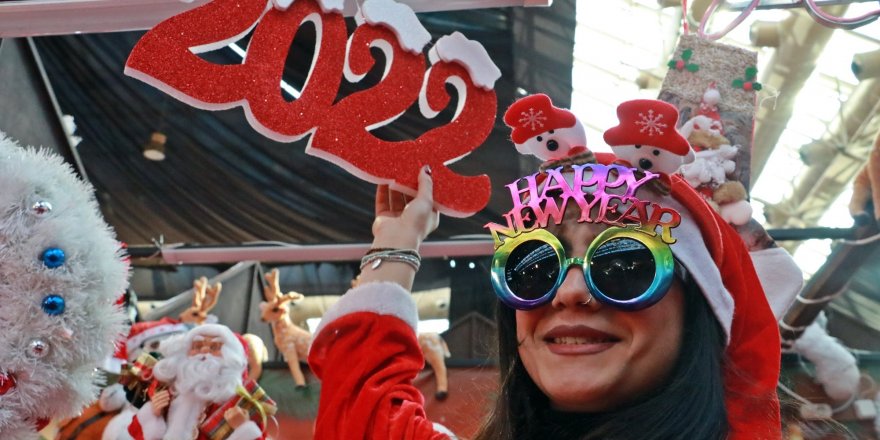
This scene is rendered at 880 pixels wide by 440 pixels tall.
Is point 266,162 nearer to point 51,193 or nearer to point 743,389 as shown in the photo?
point 51,193

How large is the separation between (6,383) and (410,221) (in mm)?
884

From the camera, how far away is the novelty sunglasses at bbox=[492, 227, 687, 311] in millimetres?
1261

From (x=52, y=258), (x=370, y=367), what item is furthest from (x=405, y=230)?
(x=52, y=258)

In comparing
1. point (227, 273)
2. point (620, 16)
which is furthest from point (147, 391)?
point (620, 16)

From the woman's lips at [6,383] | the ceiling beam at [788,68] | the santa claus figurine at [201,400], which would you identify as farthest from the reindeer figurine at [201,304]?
the ceiling beam at [788,68]

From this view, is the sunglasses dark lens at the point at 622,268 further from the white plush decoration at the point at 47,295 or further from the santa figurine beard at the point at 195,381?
the santa figurine beard at the point at 195,381

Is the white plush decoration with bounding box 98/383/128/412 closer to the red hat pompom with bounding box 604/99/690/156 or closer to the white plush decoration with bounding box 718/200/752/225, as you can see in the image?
the white plush decoration with bounding box 718/200/752/225

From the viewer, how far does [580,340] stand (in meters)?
1.30

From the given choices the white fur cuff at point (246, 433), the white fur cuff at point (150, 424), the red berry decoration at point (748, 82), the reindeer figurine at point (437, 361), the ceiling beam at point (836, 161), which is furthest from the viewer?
the ceiling beam at point (836, 161)

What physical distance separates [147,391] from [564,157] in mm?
2091

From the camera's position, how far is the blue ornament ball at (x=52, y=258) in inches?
72.9

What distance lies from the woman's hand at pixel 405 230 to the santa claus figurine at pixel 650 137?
34 centimetres

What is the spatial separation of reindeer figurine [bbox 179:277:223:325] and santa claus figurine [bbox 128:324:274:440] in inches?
50.0

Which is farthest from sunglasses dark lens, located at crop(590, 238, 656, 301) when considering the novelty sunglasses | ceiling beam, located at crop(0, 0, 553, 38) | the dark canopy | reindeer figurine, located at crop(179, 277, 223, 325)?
reindeer figurine, located at crop(179, 277, 223, 325)
